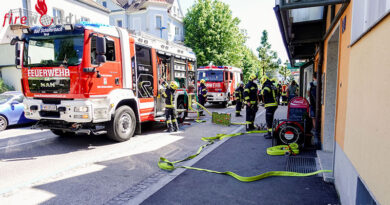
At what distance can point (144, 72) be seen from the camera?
8195 millimetres

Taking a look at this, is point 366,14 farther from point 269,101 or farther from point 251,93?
point 251,93

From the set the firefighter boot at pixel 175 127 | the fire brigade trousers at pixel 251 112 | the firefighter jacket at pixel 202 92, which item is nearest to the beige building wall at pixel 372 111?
the fire brigade trousers at pixel 251 112

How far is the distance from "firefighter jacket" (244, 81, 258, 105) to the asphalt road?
5.65ft

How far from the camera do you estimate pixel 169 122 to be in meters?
8.82

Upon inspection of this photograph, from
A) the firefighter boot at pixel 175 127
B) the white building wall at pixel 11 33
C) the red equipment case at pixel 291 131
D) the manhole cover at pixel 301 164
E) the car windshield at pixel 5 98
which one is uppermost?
the white building wall at pixel 11 33

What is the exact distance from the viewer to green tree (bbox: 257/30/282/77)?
60.5 m

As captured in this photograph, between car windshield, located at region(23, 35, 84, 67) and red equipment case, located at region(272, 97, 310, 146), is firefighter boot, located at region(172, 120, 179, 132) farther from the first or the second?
car windshield, located at region(23, 35, 84, 67)

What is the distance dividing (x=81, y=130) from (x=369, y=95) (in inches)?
237

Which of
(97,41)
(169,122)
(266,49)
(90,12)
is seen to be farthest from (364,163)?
(266,49)

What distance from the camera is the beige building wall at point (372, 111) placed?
6.28 feet

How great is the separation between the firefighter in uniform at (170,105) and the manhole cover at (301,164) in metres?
4.28

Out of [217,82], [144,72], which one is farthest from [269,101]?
[217,82]

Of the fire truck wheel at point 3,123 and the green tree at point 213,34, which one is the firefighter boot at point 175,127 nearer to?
the fire truck wheel at point 3,123

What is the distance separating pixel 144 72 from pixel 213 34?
80.3ft
